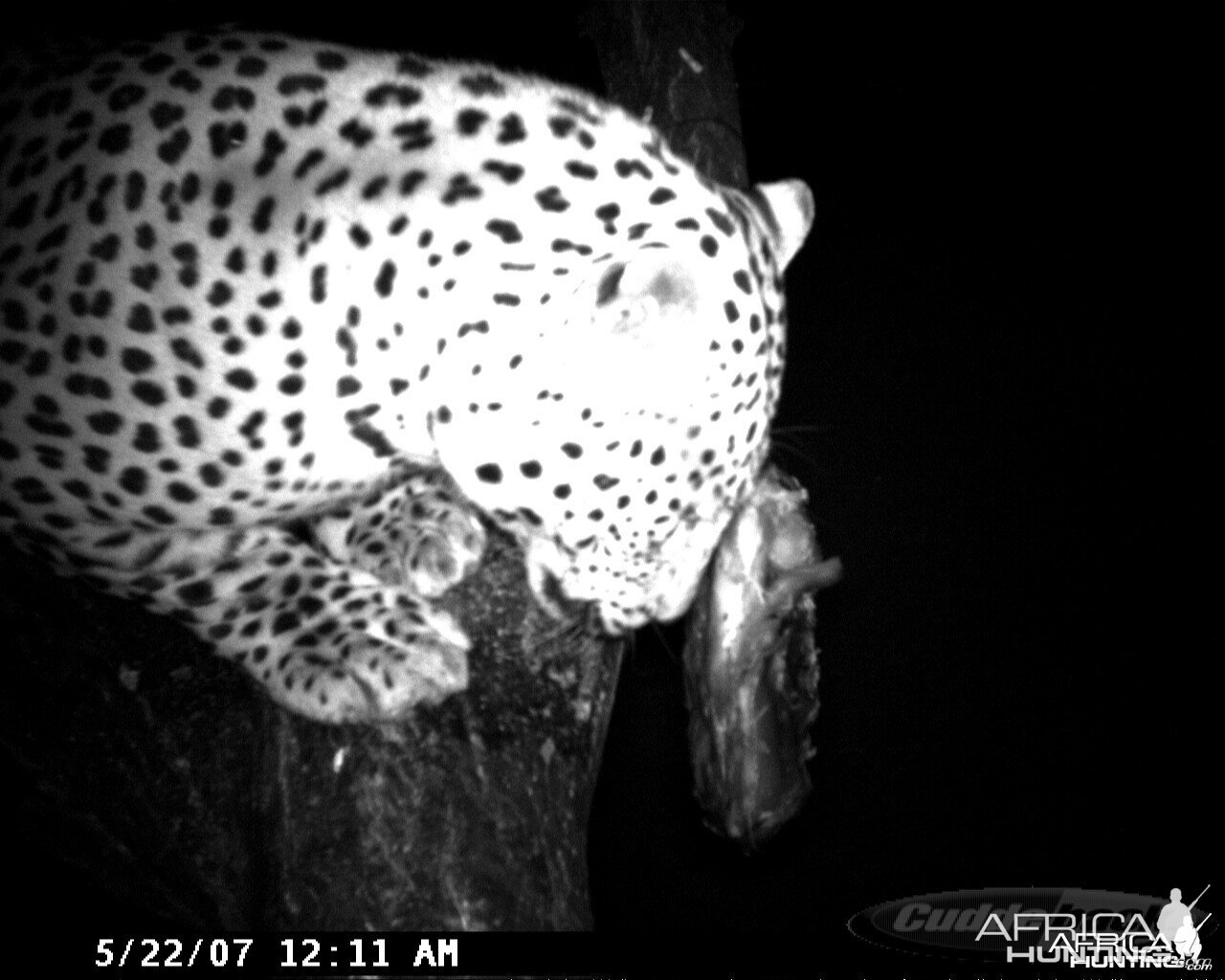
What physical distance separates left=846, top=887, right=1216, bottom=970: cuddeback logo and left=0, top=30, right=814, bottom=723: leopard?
971mm

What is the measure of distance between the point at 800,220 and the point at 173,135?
4.16ft

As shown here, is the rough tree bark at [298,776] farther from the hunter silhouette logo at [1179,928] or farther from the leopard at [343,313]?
the hunter silhouette logo at [1179,928]

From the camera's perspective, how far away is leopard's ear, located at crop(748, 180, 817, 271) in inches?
87.7

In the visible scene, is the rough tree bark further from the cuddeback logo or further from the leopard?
the cuddeback logo

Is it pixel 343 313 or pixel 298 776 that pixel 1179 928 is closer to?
pixel 298 776

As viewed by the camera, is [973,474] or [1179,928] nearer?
[1179,928]

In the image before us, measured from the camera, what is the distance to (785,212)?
7.38 feet

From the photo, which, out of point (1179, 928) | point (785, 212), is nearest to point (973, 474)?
point (785, 212)

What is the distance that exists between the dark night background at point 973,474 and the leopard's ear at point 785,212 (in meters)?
0.84

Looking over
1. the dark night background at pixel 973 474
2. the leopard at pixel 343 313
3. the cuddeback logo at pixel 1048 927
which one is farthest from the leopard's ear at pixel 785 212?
the cuddeback logo at pixel 1048 927

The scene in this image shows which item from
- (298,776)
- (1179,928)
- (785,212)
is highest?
(785,212)

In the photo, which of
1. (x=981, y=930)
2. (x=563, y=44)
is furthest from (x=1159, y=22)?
(x=981, y=930)

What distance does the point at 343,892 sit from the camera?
67.0 inches

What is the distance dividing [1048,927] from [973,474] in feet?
5.08
